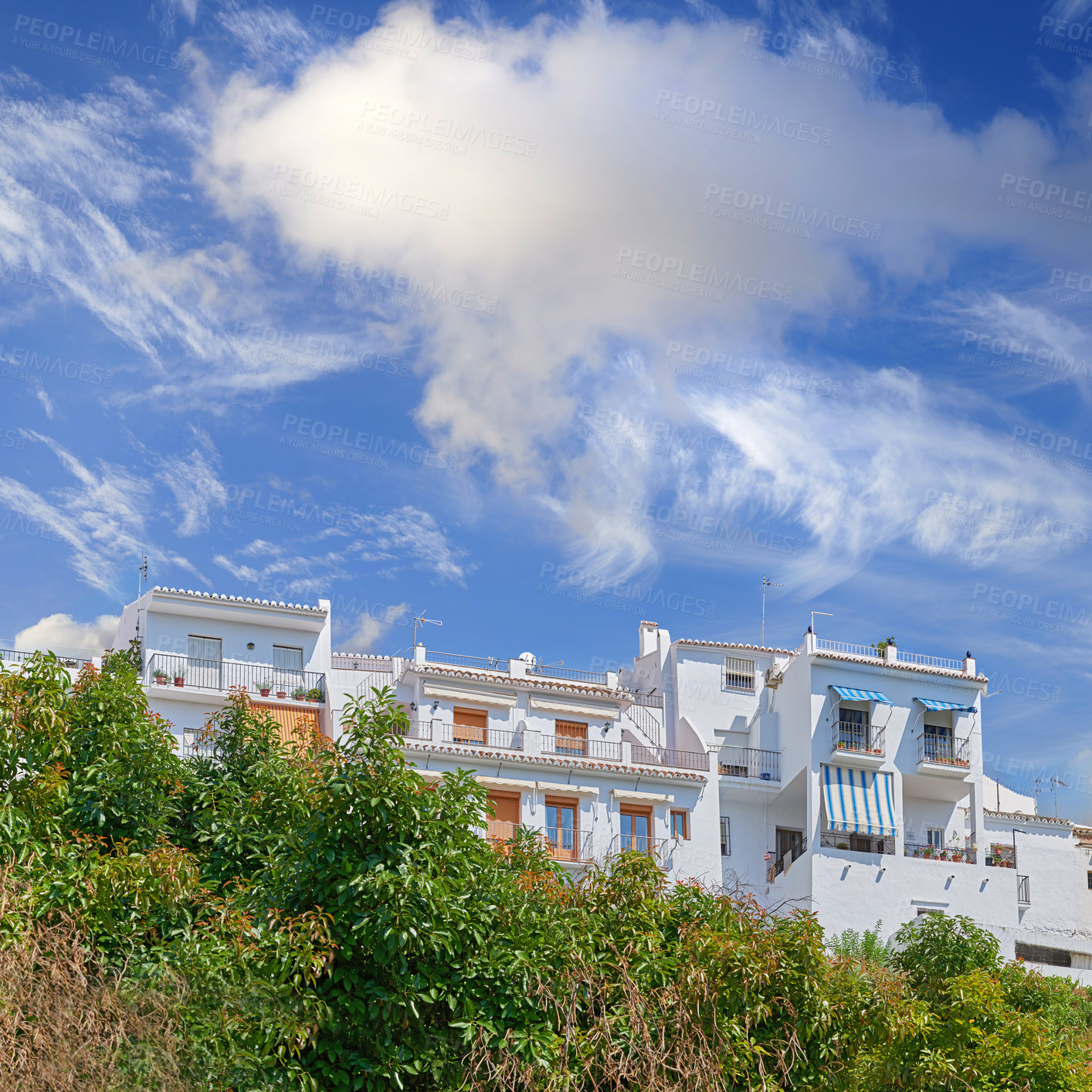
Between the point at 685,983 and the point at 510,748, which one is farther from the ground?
the point at 510,748

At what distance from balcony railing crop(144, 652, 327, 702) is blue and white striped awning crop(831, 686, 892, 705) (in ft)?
56.7

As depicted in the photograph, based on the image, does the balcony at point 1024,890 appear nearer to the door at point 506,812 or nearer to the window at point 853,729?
the window at point 853,729

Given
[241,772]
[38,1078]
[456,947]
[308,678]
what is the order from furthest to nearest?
[308,678] → [241,772] → [456,947] → [38,1078]

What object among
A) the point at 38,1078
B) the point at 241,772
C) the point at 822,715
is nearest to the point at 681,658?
the point at 822,715

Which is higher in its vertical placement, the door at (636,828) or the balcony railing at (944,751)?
the balcony railing at (944,751)

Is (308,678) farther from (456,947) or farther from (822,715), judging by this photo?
(456,947)

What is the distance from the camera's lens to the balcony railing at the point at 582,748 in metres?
44.0

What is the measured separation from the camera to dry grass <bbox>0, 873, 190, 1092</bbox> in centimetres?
1433

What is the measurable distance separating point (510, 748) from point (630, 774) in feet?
12.6

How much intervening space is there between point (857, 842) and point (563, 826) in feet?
36.2

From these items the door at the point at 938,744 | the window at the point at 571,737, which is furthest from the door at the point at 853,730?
the window at the point at 571,737

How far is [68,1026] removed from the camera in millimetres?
14742

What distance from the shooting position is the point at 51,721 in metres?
18.3

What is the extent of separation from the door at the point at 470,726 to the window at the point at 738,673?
1026 centimetres
